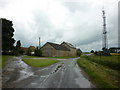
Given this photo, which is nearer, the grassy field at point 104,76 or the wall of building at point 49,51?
the grassy field at point 104,76

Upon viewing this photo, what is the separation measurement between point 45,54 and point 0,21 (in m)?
24.1

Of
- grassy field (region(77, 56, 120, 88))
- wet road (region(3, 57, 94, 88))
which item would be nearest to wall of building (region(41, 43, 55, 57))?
grassy field (region(77, 56, 120, 88))

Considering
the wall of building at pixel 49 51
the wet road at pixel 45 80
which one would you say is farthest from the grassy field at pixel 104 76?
the wall of building at pixel 49 51

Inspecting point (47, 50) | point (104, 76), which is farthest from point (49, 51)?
point (104, 76)

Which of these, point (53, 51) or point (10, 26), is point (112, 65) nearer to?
point (53, 51)

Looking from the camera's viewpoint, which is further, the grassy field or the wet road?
the grassy field

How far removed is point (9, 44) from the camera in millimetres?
34812

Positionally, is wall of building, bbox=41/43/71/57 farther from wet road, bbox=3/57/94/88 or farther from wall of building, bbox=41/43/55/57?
wet road, bbox=3/57/94/88

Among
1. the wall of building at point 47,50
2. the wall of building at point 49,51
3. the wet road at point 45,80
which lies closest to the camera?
the wet road at point 45,80

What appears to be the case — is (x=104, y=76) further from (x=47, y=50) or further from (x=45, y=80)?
(x=47, y=50)

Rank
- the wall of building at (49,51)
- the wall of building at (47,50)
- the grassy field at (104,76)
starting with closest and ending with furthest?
the grassy field at (104,76)
the wall of building at (49,51)
the wall of building at (47,50)

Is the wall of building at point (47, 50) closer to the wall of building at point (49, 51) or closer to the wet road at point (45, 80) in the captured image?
the wall of building at point (49, 51)

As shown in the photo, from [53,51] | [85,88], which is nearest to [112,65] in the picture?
[85,88]

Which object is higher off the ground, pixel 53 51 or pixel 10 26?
pixel 10 26
